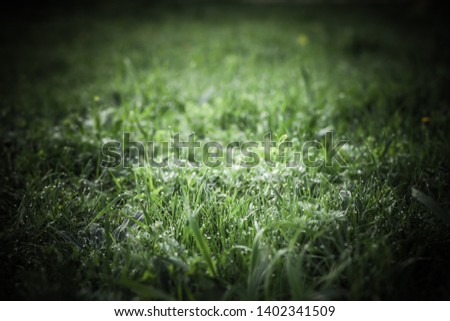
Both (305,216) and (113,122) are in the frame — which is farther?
(113,122)

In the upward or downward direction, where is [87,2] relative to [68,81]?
upward

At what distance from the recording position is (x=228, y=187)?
6.65ft

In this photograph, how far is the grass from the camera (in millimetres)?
1391

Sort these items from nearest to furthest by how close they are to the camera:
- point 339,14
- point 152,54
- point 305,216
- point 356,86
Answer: point 305,216 → point 356,86 → point 152,54 → point 339,14

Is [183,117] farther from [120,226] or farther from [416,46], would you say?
[416,46]

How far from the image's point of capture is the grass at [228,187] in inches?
54.7

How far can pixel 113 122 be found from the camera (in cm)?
269

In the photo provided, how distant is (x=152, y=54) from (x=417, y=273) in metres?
4.77

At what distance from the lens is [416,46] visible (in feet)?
17.6
